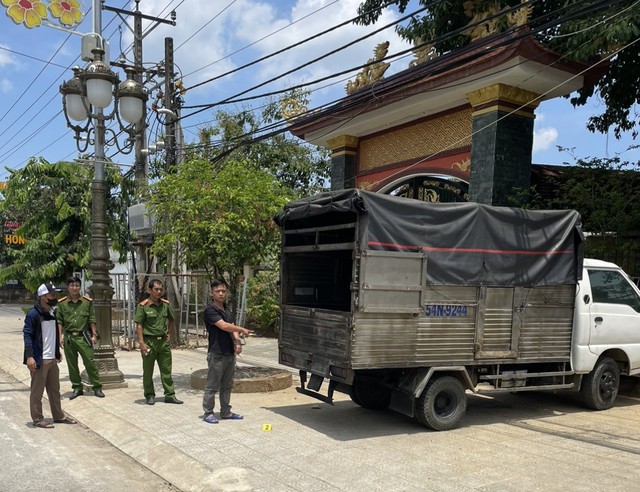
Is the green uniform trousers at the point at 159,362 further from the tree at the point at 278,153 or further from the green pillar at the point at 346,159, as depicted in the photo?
the tree at the point at 278,153

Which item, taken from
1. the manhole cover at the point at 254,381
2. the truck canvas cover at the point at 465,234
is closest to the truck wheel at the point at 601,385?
the truck canvas cover at the point at 465,234

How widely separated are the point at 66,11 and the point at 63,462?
8.80 m

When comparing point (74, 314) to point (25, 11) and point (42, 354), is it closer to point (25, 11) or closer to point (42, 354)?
point (42, 354)

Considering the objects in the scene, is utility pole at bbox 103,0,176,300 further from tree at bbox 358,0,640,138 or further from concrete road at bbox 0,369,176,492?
concrete road at bbox 0,369,176,492

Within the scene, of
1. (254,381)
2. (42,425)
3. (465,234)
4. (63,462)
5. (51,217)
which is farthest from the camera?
(51,217)

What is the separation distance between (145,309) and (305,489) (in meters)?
3.93

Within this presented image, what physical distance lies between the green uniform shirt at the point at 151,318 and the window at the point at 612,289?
5.86m

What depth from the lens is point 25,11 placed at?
10625mm

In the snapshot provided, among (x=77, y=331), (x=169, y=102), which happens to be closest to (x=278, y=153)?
(x=169, y=102)

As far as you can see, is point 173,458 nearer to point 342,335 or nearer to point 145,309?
point 342,335

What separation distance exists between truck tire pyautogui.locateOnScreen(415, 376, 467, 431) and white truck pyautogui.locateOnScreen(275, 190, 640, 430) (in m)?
0.02

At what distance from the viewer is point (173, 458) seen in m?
5.59

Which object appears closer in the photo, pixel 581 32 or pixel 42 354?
pixel 42 354

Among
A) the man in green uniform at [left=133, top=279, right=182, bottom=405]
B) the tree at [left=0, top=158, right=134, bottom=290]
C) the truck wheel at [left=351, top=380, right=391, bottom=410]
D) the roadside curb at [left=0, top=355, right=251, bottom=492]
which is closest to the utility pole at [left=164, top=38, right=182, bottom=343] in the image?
the tree at [left=0, top=158, right=134, bottom=290]
